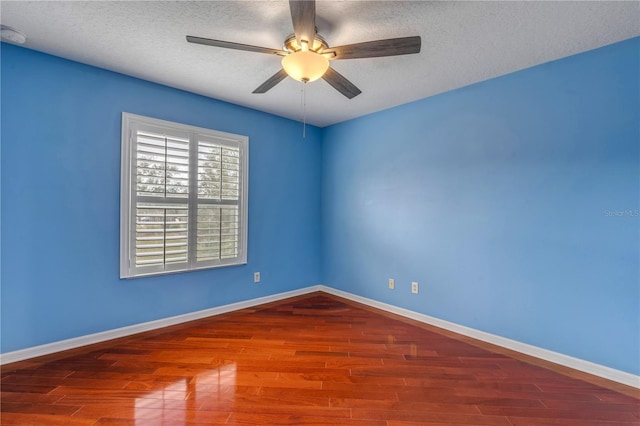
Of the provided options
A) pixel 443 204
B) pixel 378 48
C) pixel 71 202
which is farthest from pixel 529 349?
pixel 71 202

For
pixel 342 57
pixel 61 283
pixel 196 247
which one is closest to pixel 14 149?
pixel 61 283

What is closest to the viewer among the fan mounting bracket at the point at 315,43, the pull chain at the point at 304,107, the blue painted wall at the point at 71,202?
the fan mounting bracket at the point at 315,43

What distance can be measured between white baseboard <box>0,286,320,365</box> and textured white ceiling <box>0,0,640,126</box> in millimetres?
2378

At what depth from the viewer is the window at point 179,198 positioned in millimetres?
2770

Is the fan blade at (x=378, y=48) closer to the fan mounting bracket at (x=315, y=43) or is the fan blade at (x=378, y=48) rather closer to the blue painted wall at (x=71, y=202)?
the fan mounting bracket at (x=315, y=43)

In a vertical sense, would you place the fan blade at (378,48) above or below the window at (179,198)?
above

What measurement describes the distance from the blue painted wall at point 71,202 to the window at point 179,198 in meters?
0.10

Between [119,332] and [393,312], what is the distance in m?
2.84

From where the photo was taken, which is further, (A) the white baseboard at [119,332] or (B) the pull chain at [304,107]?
(B) the pull chain at [304,107]

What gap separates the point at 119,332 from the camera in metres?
2.73

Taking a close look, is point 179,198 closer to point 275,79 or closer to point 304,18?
point 275,79

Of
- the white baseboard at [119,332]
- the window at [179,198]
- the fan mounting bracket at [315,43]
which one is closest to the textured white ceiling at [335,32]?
the fan mounting bracket at [315,43]

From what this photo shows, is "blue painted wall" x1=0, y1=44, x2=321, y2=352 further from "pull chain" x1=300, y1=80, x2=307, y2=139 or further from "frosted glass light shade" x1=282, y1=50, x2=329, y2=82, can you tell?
"frosted glass light shade" x1=282, y1=50, x2=329, y2=82

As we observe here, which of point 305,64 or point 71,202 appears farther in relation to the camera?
point 71,202
